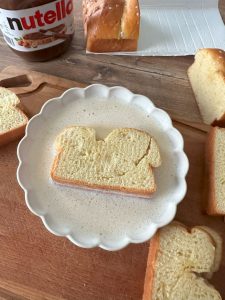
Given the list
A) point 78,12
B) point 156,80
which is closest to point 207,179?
point 156,80

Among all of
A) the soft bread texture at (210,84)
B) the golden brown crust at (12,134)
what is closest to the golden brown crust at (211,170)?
the soft bread texture at (210,84)

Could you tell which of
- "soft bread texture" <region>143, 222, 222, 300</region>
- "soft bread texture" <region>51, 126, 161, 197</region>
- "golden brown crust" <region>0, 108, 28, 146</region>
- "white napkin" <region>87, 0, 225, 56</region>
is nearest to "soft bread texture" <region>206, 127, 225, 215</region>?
"soft bread texture" <region>143, 222, 222, 300</region>

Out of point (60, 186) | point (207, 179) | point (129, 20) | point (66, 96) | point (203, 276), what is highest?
point (129, 20)

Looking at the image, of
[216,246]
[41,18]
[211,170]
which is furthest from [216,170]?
[41,18]

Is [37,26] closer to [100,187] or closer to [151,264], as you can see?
[100,187]

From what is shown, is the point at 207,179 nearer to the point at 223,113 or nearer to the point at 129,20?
the point at 223,113

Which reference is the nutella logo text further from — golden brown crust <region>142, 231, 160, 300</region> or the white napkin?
golden brown crust <region>142, 231, 160, 300</region>
